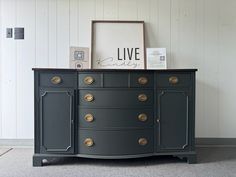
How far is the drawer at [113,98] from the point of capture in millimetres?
2557

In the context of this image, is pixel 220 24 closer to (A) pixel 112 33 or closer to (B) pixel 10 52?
(A) pixel 112 33

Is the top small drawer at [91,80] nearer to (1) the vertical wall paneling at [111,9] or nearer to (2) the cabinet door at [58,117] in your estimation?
(2) the cabinet door at [58,117]

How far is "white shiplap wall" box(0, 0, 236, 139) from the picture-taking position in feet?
10.6

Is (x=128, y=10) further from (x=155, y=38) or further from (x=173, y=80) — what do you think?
(x=173, y=80)

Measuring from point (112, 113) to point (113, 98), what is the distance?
0.45ft

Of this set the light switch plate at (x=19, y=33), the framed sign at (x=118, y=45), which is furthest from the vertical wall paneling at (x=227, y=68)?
the light switch plate at (x=19, y=33)

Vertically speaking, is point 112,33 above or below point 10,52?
above

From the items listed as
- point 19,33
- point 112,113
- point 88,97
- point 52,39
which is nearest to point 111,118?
point 112,113

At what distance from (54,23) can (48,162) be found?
61.1 inches

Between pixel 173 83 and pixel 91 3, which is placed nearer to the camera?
pixel 173 83

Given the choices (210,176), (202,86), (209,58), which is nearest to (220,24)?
(209,58)

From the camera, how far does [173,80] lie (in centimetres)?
263

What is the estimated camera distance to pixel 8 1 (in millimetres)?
3242

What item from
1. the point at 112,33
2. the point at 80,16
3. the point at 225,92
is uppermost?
the point at 80,16
